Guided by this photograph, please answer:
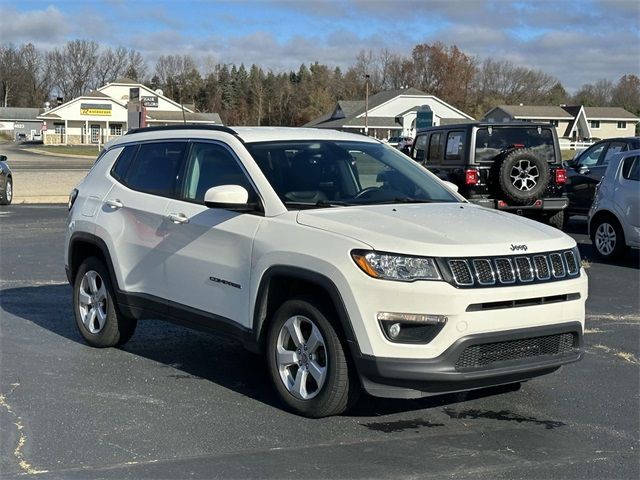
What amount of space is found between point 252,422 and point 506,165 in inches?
364

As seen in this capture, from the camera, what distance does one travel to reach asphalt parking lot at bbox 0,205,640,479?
4531 mm

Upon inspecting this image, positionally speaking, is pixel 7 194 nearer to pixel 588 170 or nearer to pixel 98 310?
pixel 588 170

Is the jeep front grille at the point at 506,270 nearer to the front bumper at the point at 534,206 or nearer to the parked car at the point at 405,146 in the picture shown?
the front bumper at the point at 534,206

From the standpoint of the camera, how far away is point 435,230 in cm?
509

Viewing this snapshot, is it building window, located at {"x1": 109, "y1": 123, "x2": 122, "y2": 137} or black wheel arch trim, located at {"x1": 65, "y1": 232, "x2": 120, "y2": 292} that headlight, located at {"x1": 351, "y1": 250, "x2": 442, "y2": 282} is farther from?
building window, located at {"x1": 109, "y1": 123, "x2": 122, "y2": 137}

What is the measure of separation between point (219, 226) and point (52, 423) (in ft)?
5.46

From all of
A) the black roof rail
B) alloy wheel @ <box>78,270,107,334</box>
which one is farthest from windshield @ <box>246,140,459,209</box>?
alloy wheel @ <box>78,270,107,334</box>

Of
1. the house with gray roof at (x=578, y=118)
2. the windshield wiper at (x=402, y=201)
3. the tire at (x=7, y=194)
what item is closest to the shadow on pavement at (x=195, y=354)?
the windshield wiper at (x=402, y=201)

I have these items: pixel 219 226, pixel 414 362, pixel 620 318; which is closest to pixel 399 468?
pixel 414 362

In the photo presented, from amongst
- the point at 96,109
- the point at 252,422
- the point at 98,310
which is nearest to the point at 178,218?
the point at 98,310

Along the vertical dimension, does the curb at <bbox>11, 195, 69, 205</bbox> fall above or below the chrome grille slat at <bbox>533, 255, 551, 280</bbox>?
below

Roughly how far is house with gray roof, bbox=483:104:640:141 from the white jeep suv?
288ft

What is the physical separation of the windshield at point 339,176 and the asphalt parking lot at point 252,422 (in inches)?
55.0

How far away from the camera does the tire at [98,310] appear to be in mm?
7062
